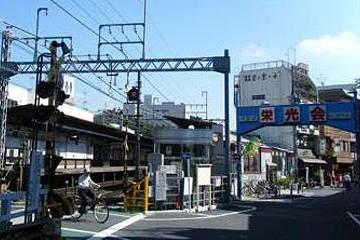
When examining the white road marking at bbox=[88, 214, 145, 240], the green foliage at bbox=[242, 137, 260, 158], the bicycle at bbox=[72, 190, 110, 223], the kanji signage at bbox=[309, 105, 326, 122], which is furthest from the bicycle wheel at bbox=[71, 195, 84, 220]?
the green foliage at bbox=[242, 137, 260, 158]

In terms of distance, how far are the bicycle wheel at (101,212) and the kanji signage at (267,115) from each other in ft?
66.9

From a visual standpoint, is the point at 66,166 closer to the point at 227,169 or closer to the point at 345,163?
the point at 227,169

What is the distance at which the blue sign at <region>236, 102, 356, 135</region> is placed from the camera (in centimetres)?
3656

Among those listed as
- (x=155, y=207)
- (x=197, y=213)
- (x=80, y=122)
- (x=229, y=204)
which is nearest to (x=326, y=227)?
(x=197, y=213)

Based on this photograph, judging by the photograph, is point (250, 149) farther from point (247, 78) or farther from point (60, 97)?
point (60, 97)

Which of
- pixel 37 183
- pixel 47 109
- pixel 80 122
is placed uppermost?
pixel 80 122

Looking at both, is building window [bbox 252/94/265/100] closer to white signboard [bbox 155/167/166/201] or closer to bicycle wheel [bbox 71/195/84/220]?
white signboard [bbox 155/167/166/201]

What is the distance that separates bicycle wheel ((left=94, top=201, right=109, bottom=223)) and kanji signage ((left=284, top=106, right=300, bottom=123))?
20421 mm

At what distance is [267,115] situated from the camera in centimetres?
3806

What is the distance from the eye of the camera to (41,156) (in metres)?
11.8

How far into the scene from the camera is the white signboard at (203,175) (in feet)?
88.7

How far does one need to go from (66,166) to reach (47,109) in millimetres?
23698

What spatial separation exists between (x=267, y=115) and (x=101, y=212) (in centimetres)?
2077

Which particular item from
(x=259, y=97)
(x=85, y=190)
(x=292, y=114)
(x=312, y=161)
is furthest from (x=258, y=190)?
(x=259, y=97)
